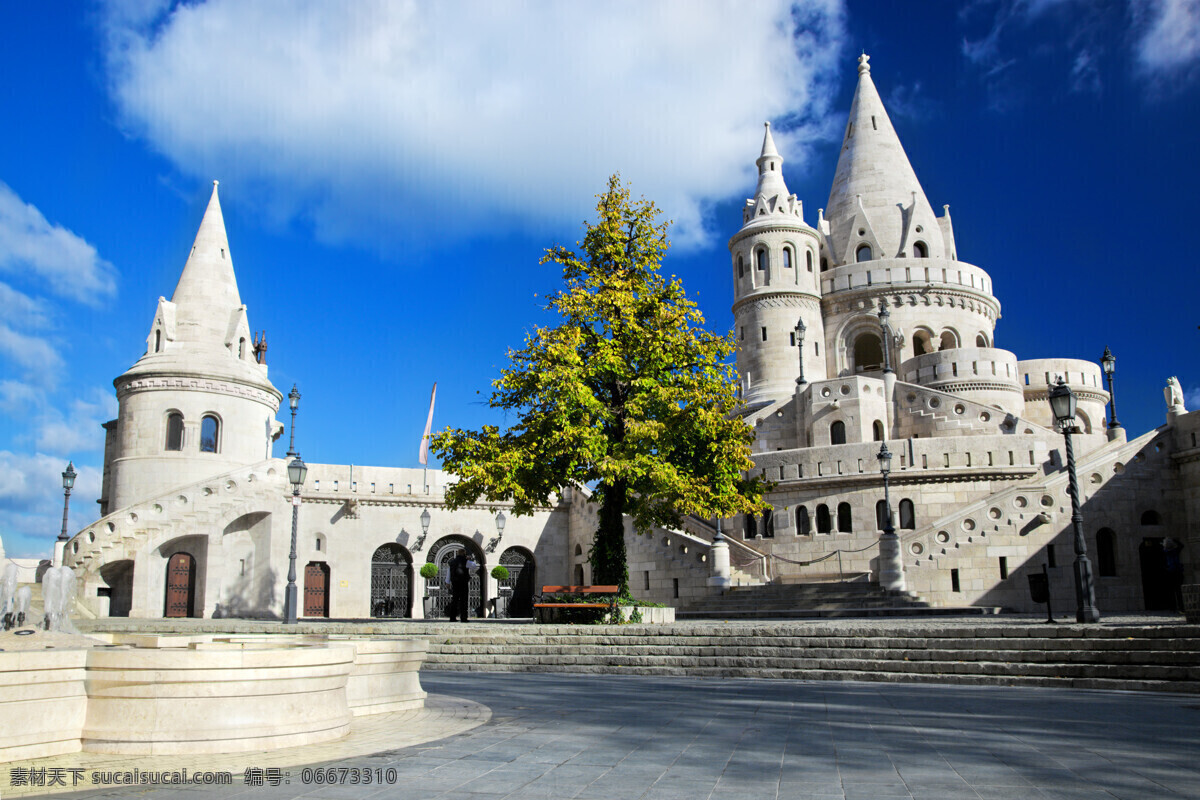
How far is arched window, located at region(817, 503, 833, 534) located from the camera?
31.3 meters

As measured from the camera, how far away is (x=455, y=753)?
6699mm

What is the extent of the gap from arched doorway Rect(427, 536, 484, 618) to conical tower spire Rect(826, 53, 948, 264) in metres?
26.2

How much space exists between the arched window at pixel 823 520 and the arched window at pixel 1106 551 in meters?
8.45

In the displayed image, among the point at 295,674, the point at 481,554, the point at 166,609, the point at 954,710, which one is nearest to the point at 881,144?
the point at 481,554

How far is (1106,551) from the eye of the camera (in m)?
25.2

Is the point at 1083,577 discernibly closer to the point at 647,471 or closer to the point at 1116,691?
the point at 1116,691

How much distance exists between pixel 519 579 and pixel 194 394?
14.1m

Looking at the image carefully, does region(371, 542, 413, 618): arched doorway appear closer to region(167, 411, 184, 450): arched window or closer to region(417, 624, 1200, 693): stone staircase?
region(167, 411, 184, 450): arched window

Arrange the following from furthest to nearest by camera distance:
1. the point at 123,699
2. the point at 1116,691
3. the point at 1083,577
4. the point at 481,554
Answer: the point at 481,554 < the point at 1083,577 < the point at 1116,691 < the point at 123,699

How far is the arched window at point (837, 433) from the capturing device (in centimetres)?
3713

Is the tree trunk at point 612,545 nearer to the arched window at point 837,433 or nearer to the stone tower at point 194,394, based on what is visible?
the arched window at point 837,433

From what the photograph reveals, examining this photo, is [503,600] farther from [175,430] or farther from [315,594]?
[175,430]

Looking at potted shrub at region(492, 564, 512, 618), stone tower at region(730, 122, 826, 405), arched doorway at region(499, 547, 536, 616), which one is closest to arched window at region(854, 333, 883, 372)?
stone tower at region(730, 122, 826, 405)

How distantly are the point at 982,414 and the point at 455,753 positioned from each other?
3295 cm
